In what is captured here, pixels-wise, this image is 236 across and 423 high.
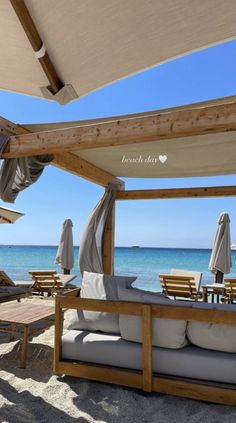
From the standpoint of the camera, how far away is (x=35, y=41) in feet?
8.27

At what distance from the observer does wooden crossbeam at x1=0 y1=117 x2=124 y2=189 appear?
10.6ft

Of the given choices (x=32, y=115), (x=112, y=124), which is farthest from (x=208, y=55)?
(x=32, y=115)

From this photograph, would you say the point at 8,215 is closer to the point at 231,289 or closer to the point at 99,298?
the point at 99,298

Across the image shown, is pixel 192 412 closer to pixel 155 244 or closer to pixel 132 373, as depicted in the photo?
pixel 132 373

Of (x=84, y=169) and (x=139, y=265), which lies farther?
(x=139, y=265)

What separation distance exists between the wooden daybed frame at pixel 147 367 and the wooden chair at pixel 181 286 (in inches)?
145

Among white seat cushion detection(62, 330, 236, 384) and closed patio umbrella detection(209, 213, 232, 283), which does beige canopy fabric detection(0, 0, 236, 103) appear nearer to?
white seat cushion detection(62, 330, 236, 384)

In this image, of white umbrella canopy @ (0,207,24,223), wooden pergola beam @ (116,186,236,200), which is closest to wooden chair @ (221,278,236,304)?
wooden pergola beam @ (116,186,236,200)

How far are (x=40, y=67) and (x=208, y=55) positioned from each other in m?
2.57

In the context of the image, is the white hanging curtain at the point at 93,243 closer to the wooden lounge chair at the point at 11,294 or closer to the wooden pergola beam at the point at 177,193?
the wooden pergola beam at the point at 177,193

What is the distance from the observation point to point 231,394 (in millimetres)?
2150

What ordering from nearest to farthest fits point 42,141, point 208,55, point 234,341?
point 234,341
point 42,141
point 208,55

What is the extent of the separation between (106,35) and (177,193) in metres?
3.35

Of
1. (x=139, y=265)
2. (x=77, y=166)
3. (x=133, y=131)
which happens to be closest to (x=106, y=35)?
(x=133, y=131)
